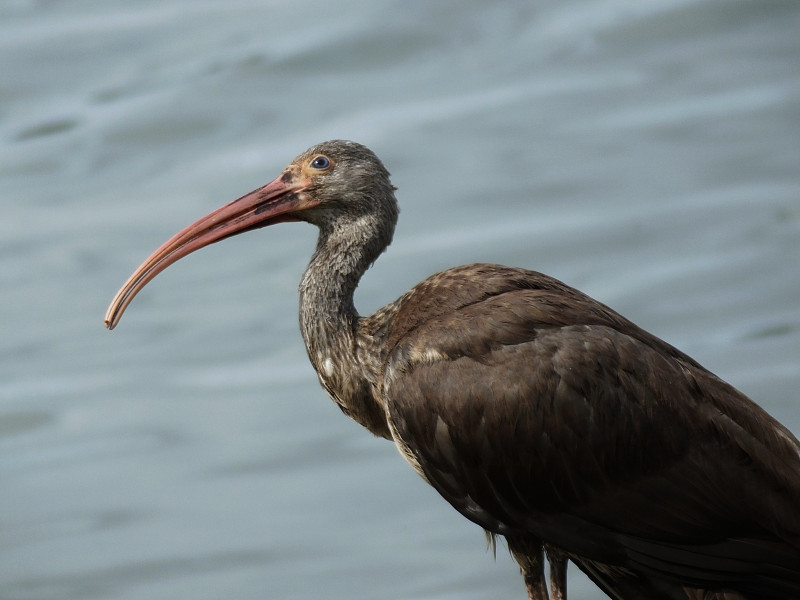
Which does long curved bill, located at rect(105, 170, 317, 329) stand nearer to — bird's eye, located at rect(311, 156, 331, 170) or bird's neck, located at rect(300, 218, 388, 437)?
bird's eye, located at rect(311, 156, 331, 170)

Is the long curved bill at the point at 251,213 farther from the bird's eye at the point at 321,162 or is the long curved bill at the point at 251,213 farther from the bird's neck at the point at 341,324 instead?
the bird's neck at the point at 341,324

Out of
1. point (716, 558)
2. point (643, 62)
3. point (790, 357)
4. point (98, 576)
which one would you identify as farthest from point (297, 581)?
point (643, 62)

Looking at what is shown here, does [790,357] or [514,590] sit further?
[790,357]

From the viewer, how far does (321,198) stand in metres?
7.35

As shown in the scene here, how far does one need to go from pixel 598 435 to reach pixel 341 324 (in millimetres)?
1223

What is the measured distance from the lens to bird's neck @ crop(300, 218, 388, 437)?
7.10 meters

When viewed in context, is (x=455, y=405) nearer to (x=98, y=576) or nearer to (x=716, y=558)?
(x=716, y=558)

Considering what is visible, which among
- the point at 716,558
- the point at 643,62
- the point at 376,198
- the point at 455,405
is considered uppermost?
the point at 643,62

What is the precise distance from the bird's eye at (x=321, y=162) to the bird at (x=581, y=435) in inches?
29.1

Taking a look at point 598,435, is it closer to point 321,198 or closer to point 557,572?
point 557,572

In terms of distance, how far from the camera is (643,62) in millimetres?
18906

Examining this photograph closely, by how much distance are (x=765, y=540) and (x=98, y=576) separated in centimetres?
707

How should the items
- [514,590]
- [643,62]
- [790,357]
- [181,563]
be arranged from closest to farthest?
[514,590], [181,563], [790,357], [643,62]

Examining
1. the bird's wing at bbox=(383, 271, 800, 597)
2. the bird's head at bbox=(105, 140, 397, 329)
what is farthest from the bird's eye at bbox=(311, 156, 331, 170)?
the bird's wing at bbox=(383, 271, 800, 597)
